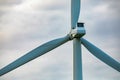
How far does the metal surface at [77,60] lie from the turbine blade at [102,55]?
47.2 inches

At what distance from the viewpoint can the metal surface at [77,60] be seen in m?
82.8

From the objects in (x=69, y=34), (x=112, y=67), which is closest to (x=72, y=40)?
(x=69, y=34)

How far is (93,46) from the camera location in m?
84.8

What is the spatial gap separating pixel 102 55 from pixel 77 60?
13.1ft

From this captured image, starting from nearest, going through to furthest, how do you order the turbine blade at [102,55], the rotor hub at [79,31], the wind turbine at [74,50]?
the rotor hub at [79,31] < the wind turbine at [74,50] < the turbine blade at [102,55]

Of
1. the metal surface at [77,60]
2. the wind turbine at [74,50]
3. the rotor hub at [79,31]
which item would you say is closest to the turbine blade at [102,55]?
the wind turbine at [74,50]

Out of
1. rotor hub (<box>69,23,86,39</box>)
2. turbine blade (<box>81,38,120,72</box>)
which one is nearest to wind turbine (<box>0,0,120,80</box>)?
turbine blade (<box>81,38,120,72</box>)

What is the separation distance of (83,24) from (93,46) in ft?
16.1

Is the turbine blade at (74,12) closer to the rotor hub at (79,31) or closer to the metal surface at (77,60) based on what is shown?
the metal surface at (77,60)

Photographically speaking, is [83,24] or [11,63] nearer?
[83,24]

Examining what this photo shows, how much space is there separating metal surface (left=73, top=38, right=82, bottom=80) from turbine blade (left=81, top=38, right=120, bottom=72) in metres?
1.20

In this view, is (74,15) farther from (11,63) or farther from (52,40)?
(11,63)

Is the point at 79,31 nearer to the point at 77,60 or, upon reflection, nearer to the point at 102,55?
the point at 77,60

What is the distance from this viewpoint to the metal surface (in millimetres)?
82819
